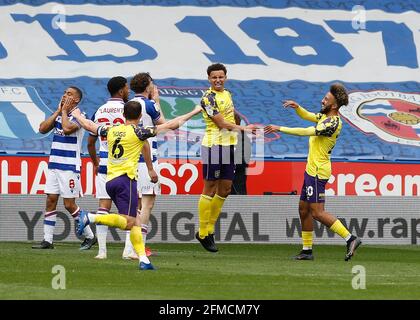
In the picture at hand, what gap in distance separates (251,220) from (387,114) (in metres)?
6.65

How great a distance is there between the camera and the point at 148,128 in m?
12.2

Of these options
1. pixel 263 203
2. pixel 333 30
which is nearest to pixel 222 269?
pixel 263 203

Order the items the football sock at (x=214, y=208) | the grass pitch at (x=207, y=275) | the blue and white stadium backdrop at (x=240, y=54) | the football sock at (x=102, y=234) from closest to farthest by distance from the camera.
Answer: the grass pitch at (x=207, y=275), the football sock at (x=102, y=234), the football sock at (x=214, y=208), the blue and white stadium backdrop at (x=240, y=54)

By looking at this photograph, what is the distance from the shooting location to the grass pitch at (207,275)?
9.86 meters

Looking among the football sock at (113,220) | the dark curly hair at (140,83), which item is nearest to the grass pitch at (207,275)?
the football sock at (113,220)

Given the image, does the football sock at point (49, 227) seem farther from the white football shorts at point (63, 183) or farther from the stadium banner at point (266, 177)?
the stadium banner at point (266, 177)

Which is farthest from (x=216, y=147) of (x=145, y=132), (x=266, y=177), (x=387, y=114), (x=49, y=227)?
(x=387, y=114)

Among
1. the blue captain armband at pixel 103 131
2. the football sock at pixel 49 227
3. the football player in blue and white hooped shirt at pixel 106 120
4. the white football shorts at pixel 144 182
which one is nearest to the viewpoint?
the blue captain armband at pixel 103 131

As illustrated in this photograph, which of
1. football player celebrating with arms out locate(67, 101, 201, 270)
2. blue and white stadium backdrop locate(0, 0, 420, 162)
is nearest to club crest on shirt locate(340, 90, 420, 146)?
blue and white stadium backdrop locate(0, 0, 420, 162)

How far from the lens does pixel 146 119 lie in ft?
45.3

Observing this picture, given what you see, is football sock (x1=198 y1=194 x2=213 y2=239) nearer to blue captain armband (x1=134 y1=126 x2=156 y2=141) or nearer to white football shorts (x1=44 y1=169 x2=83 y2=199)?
white football shorts (x1=44 y1=169 x2=83 y2=199)

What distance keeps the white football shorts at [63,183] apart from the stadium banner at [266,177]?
498cm

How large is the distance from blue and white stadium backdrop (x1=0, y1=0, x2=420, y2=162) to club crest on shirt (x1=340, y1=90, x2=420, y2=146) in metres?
0.02
